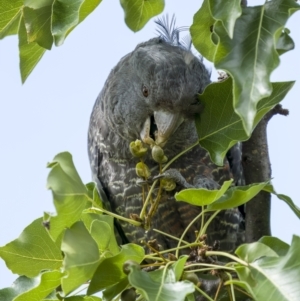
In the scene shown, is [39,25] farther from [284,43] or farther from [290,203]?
[290,203]

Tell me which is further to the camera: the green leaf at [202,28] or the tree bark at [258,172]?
the tree bark at [258,172]

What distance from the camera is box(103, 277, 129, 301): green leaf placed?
229 cm

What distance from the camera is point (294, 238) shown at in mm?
2156

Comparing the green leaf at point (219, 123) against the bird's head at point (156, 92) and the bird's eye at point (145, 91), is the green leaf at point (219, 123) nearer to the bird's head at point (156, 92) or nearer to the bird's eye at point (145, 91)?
the bird's head at point (156, 92)

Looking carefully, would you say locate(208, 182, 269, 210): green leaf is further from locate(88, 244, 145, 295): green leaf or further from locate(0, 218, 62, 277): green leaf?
locate(0, 218, 62, 277): green leaf

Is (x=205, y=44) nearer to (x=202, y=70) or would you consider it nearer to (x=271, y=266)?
(x=271, y=266)

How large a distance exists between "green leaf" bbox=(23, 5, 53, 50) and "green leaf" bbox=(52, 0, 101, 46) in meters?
0.10

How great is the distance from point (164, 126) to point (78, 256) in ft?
5.46

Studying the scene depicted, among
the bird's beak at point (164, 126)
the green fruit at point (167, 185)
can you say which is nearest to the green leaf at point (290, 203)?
the green fruit at point (167, 185)

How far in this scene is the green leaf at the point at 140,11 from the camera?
278cm

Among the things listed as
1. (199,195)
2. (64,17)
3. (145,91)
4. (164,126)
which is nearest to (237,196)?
(199,195)

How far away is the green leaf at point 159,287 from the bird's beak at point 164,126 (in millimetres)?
1502

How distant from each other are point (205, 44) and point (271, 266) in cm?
98

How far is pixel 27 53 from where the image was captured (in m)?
2.56
